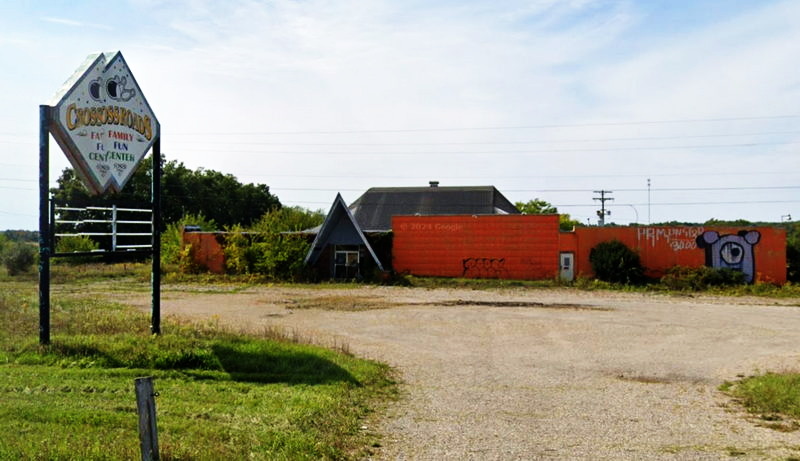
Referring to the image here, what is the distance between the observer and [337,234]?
1496 inches

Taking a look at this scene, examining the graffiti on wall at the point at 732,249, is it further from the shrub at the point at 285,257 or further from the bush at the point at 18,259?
the bush at the point at 18,259

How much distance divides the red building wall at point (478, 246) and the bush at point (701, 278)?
18.8ft

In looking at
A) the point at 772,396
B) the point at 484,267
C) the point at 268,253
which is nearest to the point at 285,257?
the point at 268,253

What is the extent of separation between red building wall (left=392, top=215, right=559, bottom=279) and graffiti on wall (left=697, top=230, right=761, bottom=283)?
722 centimetres

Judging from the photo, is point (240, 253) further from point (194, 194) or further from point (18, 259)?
point (194, 194)

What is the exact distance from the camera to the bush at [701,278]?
33125mm

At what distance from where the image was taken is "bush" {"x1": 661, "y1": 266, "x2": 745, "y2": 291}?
33.1 meters

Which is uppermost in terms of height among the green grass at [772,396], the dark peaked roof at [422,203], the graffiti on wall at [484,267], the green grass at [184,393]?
the dark peaked roof at [422,203]

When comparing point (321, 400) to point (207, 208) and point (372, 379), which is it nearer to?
point (372, 379)

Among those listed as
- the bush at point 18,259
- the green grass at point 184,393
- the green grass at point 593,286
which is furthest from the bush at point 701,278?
the bush at point 18,259

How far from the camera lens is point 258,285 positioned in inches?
1390

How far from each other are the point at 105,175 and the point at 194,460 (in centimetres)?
860

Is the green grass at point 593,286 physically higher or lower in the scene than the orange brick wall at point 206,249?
lower

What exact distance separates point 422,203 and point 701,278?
2741 centimetres
